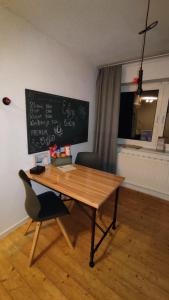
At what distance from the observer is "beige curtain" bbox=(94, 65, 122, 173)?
9.35 feet

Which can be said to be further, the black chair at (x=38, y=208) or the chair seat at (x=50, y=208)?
the chair seat at (x=50, y=208)

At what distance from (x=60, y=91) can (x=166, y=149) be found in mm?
2181

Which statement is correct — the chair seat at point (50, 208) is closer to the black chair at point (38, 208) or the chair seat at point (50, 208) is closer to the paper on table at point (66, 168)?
the black chair at point (38, 208)

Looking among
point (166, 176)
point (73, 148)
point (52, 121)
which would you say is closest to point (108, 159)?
point (73, 148)

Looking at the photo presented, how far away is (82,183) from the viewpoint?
1.65 metres

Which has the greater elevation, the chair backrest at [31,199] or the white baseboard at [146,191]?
the chair backrest at [31,199]

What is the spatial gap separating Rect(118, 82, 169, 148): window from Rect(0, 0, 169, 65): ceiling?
0.72 meters

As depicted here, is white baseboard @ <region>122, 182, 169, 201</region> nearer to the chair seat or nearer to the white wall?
the chair seat

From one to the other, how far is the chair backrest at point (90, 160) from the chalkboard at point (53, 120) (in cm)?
40

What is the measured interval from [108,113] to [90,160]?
1153mm

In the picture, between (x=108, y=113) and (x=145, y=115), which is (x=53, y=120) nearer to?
(x=108, y=113)

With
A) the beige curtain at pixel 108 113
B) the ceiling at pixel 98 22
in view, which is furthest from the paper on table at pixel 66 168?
the ceiling at pixel 98 22

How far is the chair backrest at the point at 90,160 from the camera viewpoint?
7.70 ft

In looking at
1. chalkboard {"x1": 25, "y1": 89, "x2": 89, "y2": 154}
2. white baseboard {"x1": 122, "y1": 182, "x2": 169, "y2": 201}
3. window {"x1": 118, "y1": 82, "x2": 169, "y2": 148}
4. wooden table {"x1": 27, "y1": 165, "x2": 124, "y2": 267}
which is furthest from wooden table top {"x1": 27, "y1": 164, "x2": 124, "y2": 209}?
window {"x1": 118, "y1": 82, "x2": 169, "y2": 148}
